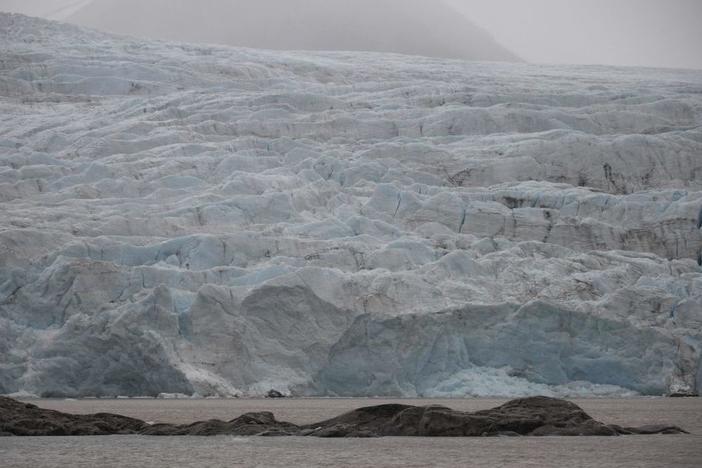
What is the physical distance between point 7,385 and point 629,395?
879 centimetres

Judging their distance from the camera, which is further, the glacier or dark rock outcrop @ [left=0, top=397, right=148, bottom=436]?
the glacier

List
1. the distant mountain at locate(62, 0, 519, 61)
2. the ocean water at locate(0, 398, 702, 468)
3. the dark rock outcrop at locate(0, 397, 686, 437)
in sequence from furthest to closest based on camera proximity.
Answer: the distant mountain at locate(62, 0, 519, 61) → the dark rock outcrop at locate(0, 397, 686, 437) → the ocean water at locate(0, 398, 702, 468)

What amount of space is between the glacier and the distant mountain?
2880 centimetres

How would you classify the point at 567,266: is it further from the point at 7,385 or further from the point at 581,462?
the point at 581,462

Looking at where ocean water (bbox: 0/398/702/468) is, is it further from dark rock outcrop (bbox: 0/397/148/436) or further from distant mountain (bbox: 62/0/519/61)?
distant mountain (bbox: 62/0/519/61)

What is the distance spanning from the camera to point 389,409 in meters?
9.78

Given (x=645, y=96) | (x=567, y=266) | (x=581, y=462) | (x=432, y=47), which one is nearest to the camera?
(x=581, y=462)

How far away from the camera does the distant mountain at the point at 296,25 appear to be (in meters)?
55.9

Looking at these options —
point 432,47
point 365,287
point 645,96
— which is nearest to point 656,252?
point 365,287

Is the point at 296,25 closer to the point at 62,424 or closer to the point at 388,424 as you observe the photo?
the point at 62,424

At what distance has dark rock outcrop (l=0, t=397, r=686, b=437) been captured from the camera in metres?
8.73

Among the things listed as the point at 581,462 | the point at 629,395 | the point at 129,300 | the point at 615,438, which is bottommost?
the point at 629,395

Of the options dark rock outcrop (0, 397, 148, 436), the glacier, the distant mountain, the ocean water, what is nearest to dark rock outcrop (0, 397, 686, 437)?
dark rock outcrop (0, 397, 148, 436)

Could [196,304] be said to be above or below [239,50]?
below
